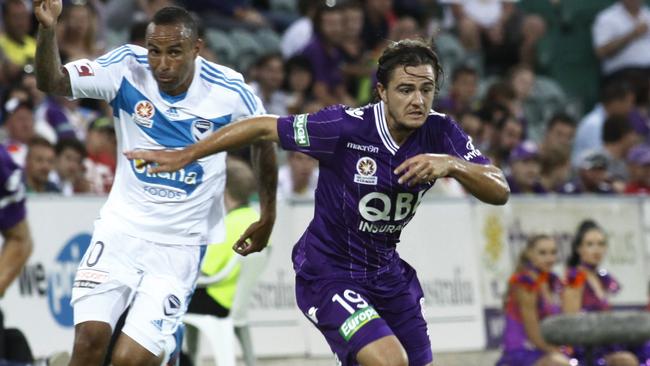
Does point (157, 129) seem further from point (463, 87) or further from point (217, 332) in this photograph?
point (463, 87)

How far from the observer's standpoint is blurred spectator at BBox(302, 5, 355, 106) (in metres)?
15.0

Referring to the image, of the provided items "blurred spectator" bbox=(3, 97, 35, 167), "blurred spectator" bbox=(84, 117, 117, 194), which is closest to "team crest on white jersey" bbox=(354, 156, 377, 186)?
"blurred spectator" bbox=(84, 117, 117, 194)

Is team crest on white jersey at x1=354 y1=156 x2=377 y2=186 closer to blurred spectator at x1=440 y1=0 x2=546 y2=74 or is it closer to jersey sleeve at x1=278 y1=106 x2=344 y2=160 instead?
jersey sleeve at x1=278 y1=106 x2=344 y2=160

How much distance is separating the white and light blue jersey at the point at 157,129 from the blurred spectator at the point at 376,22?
28.1 ft

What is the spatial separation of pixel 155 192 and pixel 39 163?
3.71m

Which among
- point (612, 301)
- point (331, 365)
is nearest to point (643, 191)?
point (612, 301)

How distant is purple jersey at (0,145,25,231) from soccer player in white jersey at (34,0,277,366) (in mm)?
750

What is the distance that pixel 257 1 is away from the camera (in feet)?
55.1

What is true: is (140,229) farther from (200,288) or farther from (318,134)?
(200,288)

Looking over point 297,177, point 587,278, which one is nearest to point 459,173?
point 587,278

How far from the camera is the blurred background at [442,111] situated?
11.4m

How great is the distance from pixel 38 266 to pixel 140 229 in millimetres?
3306

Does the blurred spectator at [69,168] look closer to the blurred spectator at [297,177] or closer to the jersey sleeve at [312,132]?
the blurred spectator at [297,177]

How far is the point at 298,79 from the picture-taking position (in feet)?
47.7
